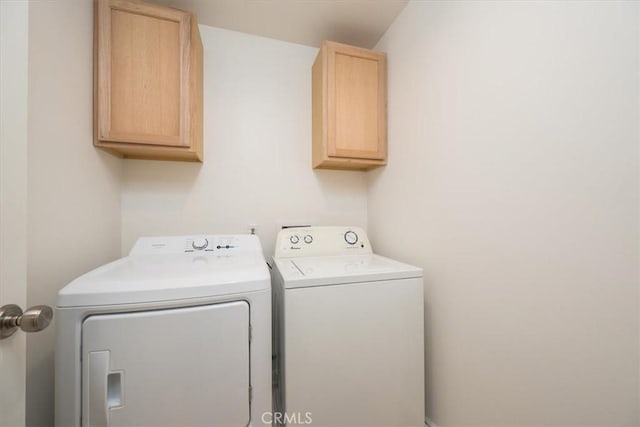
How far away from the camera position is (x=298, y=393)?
957 millimetres

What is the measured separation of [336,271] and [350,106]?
1.07 metres

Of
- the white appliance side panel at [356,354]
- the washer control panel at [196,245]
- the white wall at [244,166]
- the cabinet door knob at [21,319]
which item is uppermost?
the white wall at [244,166]

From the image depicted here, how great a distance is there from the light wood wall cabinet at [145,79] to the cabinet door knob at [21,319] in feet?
2.99

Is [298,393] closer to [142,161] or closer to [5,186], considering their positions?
[5,186]

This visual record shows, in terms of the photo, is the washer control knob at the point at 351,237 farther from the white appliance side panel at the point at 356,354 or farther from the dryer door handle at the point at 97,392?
the dryer door handle at the point at 97,392

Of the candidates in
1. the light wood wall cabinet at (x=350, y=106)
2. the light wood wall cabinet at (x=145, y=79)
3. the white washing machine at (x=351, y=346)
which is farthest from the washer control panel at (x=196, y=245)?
the light wood wall cabinet at (x=350, y=106)

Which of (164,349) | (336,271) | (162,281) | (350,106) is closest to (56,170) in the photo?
(162,281)

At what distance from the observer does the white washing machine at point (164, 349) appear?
680mm

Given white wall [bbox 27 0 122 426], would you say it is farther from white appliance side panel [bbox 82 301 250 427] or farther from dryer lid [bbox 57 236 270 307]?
white appliance side panel [bbox 82 301 250 427]

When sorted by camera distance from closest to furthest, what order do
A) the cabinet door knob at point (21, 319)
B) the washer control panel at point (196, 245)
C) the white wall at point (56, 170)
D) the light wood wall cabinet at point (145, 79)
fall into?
1. the cabinet door knob at point (21, 319)
2. the white wall at point (56, 170)
3. the light wood wall cabinet at point (145, 79)
4. the washer control panel at point (196, 245)

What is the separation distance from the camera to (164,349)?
73 centimetres

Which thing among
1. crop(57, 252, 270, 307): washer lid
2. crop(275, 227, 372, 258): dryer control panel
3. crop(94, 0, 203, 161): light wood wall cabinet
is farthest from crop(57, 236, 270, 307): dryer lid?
crop(94, 0, 203, 161): light wood wall cabinet

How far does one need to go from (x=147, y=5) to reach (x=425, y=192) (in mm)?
1731

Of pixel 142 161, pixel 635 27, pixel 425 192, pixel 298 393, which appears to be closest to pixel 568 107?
pixel 635 27
